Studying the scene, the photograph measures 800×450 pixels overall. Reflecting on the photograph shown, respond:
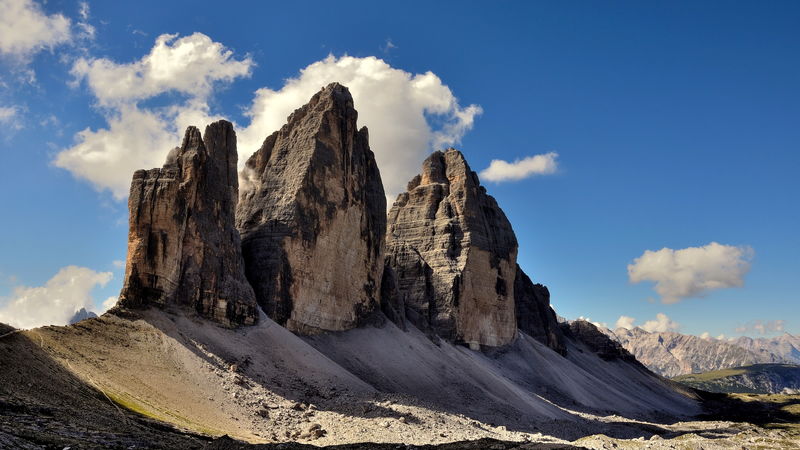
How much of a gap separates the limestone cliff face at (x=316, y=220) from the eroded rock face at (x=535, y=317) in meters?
50.1

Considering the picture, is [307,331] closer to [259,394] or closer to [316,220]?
[316,220]

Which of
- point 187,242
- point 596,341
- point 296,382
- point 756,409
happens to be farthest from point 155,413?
point 596,341

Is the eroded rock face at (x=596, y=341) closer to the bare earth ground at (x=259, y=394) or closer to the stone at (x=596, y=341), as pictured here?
the stone at (x=596, y=341)

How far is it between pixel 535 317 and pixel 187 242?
79.6m

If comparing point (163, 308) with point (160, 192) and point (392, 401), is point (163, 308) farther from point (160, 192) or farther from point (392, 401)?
point (392, 401)

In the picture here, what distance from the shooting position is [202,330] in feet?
139

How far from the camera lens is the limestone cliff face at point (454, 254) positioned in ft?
274

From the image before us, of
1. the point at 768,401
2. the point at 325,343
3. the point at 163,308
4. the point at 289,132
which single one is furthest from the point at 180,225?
the point at 768,401

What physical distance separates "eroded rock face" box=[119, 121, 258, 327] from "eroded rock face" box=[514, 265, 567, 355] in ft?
234

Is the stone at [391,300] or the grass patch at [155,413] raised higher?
the stone at [391,300]

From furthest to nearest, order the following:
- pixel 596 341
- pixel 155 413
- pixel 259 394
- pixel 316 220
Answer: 1. pixel 596 341
2. pixel 316 220
3. pixel 259 394
4. pixel 155 413

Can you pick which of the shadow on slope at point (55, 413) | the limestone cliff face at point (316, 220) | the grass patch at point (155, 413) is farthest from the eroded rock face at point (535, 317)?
the shadow on slope at point (55, 413)

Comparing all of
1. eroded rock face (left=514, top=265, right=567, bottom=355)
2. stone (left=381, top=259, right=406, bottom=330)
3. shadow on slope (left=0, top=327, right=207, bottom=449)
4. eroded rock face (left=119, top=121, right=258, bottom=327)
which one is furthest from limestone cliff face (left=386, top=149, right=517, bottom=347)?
shadow on slope (left=0, top=327, right=207, bottom=449)

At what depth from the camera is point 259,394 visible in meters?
38.2
